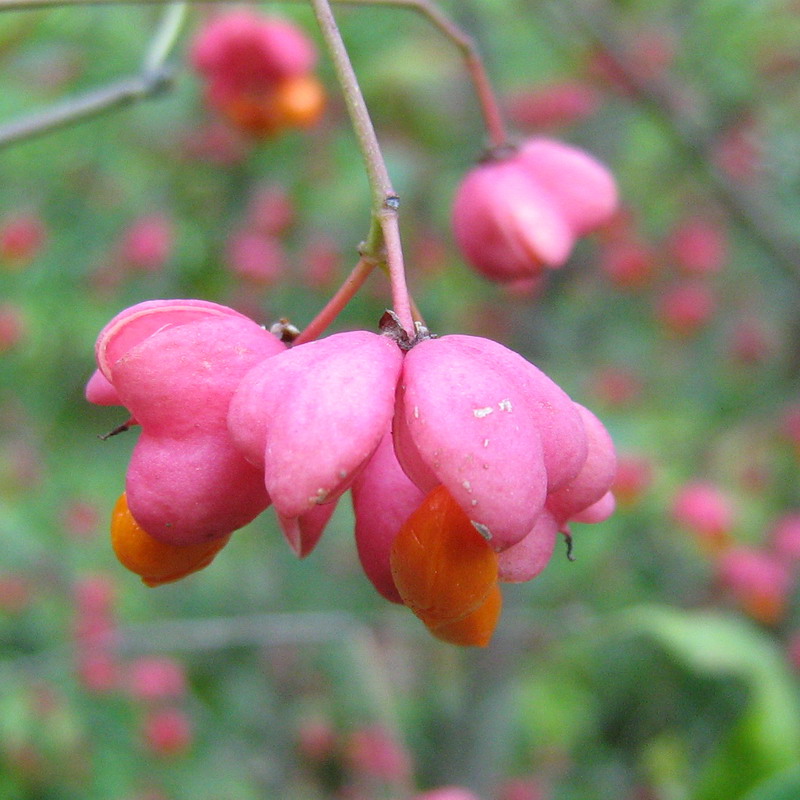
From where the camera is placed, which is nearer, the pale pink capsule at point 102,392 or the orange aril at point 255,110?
the pale pink capsule at point 102,392

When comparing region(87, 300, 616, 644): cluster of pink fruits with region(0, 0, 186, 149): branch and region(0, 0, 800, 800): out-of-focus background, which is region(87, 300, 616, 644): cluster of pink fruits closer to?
region(0, 0, 186, 149): branch

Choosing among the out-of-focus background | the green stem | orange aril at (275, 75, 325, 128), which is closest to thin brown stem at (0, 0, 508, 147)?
the green stem

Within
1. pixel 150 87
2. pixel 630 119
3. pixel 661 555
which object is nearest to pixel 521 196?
pixel 150 87

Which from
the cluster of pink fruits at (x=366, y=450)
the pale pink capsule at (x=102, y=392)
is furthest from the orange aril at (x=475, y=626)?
the pale pink capsule at (x=102, y=392)

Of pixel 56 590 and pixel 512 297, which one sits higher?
pixel 512 297

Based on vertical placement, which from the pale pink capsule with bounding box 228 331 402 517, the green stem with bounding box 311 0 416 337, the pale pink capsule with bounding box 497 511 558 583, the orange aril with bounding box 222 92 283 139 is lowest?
the orange aril with bounding box 222 92 283 139

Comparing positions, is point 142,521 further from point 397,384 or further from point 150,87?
point 150,87

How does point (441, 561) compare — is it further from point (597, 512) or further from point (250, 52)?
point (250, 52)

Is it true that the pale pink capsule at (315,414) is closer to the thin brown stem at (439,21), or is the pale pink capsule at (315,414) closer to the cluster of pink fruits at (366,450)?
the cluster of pink fruits at (366,450)
